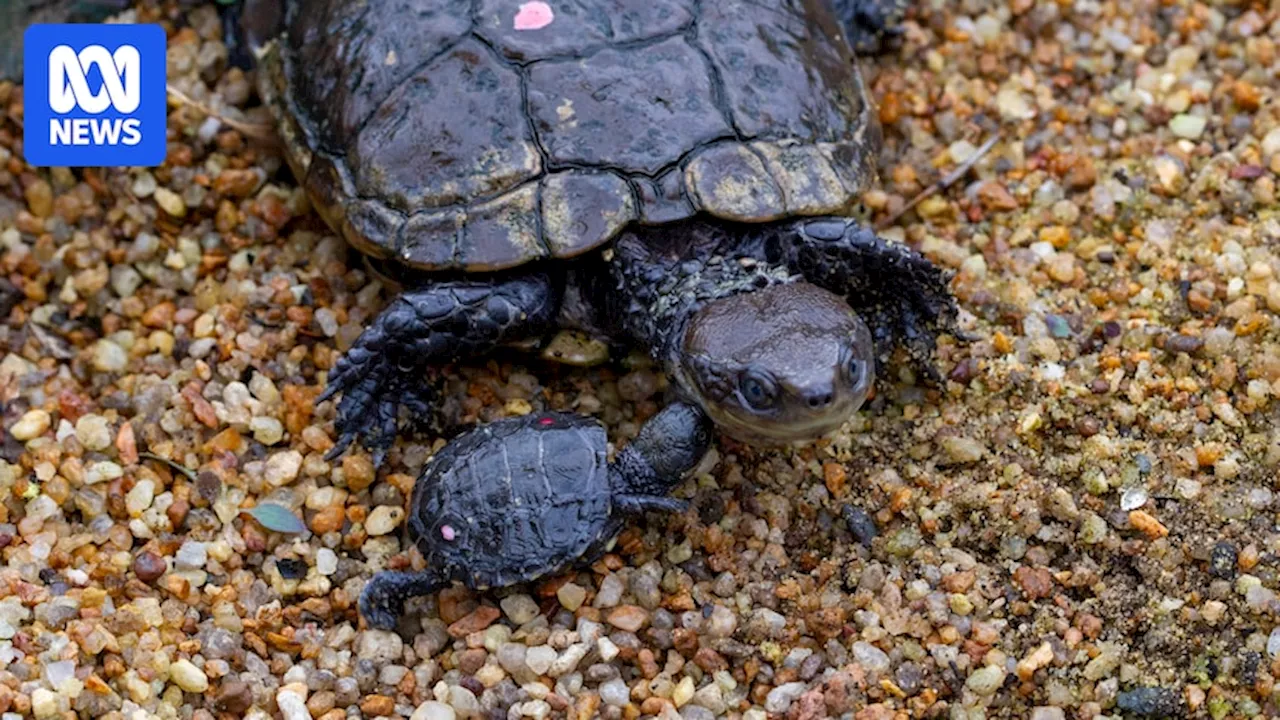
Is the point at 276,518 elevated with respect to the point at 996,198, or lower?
lower

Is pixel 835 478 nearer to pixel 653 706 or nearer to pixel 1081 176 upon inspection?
pixel 653 706

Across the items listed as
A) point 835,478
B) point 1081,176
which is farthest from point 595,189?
point 1081,176

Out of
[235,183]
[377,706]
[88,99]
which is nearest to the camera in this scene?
[377,706]

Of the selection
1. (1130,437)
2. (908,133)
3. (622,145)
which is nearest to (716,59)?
(622,145)

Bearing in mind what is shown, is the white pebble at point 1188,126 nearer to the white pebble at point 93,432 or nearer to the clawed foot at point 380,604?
the clawed foot at point 380,604

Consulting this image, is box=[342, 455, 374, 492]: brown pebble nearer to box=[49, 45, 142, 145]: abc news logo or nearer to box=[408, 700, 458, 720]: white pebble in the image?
box=[408, 700, 458, 720]: white pebble

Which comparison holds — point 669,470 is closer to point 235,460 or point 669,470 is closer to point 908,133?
point 235,460

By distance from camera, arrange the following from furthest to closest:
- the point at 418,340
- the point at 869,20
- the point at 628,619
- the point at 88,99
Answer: the point at 869,20
the point at 88,99
the point at 418,340
the point at 628,619
